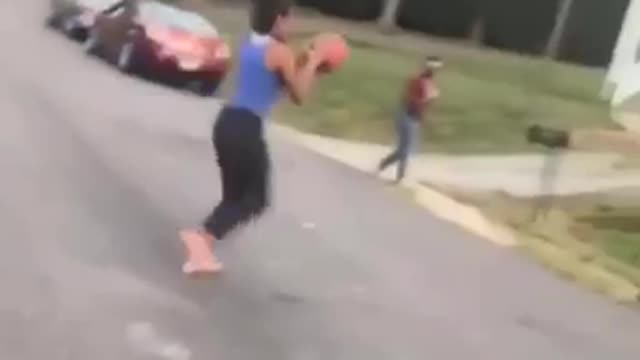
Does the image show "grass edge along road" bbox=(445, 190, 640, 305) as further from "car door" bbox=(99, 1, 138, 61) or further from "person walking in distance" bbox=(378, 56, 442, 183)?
"car door" bbox=(99, 1, 138, 61)

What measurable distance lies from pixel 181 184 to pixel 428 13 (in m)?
18.0

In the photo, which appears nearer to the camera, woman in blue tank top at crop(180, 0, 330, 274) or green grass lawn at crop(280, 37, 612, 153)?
woman in blue tank top at crop(180, 0, 330, 274)

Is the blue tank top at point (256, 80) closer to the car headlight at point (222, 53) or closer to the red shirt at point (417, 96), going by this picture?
the red shirt at point (417, 96)

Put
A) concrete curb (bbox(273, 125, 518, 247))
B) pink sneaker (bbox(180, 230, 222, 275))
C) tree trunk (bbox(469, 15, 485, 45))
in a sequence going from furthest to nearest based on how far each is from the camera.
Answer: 1. tree trunk (bbox(469, 15, 485, 45))
2. concrete curb (bbox(273, 125, 518, 247))
3. pink sneaker (bbox(180, 230, 222, 275))

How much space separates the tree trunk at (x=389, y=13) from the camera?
2744 centimetres

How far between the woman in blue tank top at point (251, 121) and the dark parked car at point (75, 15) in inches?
515

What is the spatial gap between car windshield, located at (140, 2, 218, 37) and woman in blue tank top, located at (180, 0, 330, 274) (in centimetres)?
1283

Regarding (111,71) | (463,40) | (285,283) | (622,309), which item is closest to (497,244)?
(622,309)

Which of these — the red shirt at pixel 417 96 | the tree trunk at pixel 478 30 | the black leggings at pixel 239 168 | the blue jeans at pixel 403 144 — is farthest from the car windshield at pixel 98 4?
the black leggings at pixel 239 168

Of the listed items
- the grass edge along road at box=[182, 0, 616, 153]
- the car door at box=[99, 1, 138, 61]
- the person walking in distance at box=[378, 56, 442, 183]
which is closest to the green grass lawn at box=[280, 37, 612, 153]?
the grass edge along road at box=[182, 0, 616, 153]

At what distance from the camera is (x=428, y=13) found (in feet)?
92.2

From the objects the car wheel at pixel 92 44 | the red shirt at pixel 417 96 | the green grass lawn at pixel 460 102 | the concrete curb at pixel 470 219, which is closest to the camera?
the concrete curb at pixel 470 219

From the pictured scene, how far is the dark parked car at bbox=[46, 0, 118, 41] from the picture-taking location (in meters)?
20.6

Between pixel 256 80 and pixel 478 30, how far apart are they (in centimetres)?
2033
